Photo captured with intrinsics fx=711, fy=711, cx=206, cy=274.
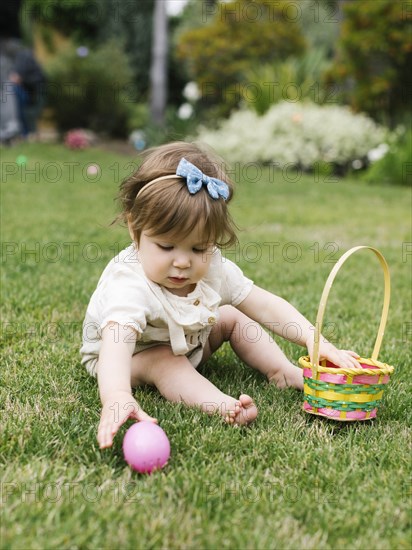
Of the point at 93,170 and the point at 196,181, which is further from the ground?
the point at 196,181

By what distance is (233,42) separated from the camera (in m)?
14.1

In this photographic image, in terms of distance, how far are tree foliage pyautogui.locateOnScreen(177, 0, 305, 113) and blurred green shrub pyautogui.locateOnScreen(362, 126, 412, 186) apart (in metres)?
4.94

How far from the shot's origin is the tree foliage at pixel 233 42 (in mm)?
14092

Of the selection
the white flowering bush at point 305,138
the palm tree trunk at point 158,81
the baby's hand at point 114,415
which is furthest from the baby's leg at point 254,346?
the palm tree trunk at point 158,81

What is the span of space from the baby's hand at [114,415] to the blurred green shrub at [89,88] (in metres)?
13.6

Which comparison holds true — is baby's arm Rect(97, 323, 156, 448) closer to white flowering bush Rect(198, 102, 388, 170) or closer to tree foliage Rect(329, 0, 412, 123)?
white flowering bush Rect(198, 102, 388, 170)

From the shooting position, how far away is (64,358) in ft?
9.14

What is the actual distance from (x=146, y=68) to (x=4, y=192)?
38.2 ft

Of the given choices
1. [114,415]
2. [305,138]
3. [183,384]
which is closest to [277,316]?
[183,384]

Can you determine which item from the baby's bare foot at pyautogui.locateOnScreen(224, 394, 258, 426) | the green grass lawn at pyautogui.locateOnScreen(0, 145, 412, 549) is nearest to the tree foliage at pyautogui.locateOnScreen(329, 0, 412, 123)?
the green grass lawn at pyautogui.locateOnScreen(0, 145, 412, 549)

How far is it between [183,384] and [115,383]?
34 centimetres

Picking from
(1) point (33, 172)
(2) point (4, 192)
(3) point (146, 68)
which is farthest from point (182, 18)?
(2) point (4, 192)

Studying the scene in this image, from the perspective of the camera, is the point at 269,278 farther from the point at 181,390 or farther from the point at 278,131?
the point at 278,131

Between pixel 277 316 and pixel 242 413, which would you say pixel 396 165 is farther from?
pixel 242 413
